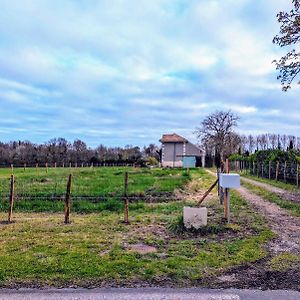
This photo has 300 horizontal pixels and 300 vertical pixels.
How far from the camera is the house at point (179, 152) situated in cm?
7133

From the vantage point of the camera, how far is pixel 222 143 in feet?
228

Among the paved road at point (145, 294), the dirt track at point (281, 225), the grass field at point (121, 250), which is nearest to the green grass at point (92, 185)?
the grass field at point (121, 250)

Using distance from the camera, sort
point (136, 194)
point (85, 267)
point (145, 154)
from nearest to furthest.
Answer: point (85, 267) < point (136, 194) < point (145, 154)

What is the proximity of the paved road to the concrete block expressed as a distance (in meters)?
3.79

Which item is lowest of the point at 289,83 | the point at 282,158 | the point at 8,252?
the point at 8,252

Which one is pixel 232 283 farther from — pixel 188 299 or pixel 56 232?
pixel 56 232

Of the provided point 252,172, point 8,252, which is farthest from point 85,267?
point 252,172

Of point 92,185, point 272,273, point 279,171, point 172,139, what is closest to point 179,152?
point 172,139

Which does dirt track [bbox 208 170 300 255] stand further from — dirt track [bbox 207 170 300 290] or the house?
the house

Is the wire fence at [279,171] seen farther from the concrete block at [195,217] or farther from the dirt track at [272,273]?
the concrete block at [195,217]

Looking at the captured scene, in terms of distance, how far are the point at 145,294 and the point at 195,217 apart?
4.14m

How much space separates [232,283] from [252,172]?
3576 centimetres

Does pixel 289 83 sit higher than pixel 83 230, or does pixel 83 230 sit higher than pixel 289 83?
pixel 289 83

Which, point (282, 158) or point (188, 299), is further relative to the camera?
point (282, 158)
